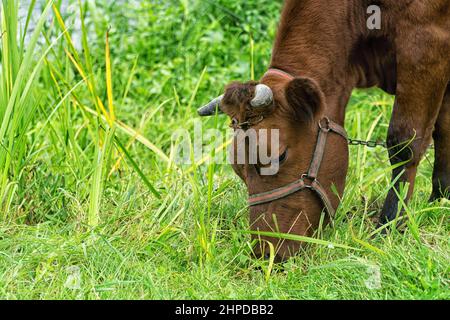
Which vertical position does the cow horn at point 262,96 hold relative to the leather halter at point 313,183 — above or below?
above

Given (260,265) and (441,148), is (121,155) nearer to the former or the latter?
(260,265)

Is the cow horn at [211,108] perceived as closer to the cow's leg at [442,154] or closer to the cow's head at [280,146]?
the cow's head at [280,146]

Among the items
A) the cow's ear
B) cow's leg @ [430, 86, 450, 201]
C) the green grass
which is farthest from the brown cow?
cow's leg @ [430, 86, 450, 201]

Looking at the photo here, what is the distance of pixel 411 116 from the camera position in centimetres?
441

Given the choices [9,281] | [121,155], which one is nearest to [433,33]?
[121,155]

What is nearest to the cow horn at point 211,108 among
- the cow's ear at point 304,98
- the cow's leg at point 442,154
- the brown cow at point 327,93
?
the brown cow at point 327,93

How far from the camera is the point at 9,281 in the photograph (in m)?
3.89

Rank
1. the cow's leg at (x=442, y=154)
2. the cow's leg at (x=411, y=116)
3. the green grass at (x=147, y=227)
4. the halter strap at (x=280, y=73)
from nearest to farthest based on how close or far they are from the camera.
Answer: the green grass at (x=147, y=227), the halter strap at (x=280, y=73), the cow's leg at (x=411, y=116), the cow's leg at (x=442, y=154)

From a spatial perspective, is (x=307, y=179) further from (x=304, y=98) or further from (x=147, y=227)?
(x=147, y=227)

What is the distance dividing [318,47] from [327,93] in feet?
0.78

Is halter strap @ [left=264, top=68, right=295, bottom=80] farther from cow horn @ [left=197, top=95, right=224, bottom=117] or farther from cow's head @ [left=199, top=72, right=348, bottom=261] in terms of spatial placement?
cow horn @ [left=197, top=95, right=224, bottom=117]

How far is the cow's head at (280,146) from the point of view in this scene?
4.02 meters

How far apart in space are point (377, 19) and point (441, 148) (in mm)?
994

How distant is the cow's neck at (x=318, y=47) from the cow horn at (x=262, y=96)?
0.34m
